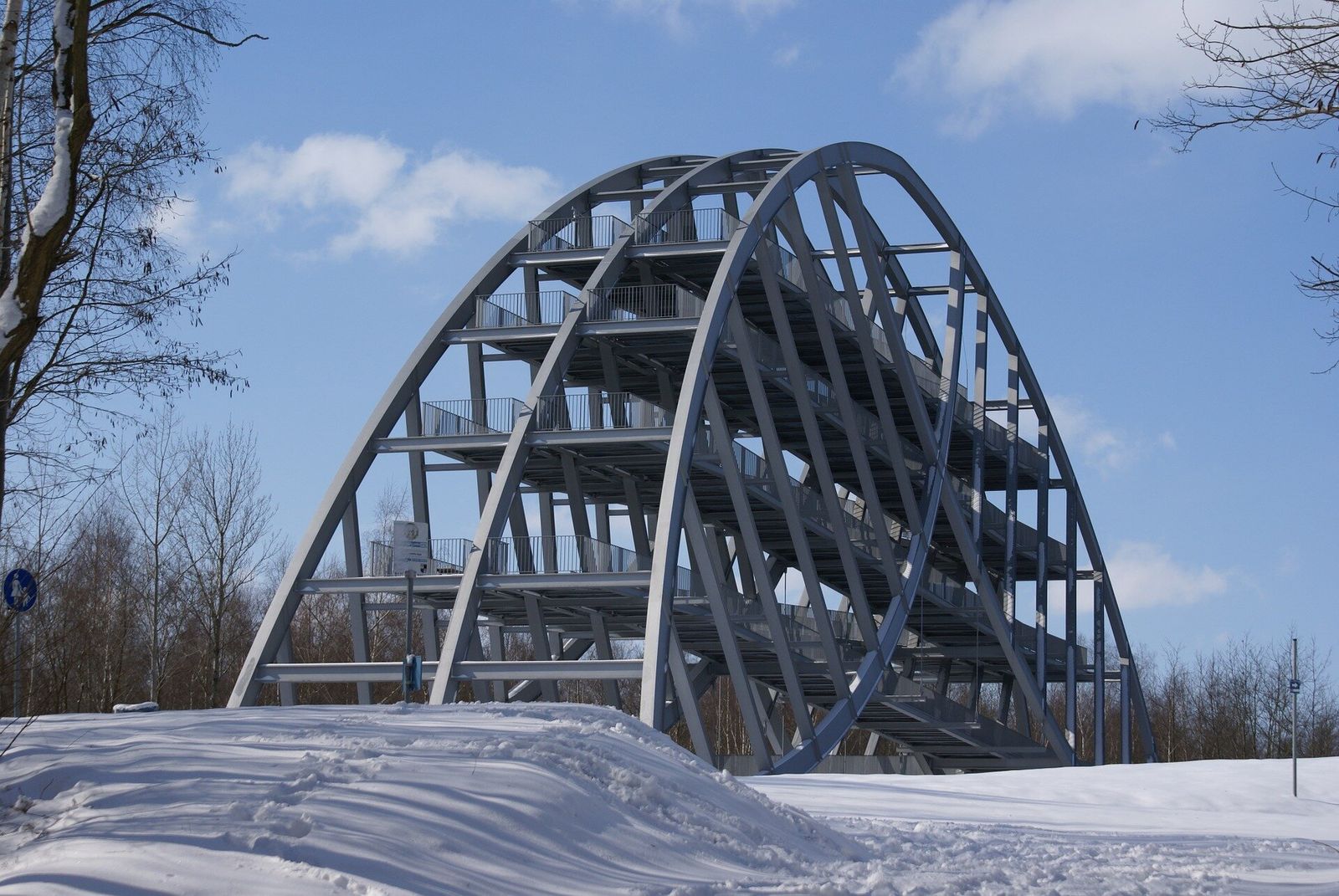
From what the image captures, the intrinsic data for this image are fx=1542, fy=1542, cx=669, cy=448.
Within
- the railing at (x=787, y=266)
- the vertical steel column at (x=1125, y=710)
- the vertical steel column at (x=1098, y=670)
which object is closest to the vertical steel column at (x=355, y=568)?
the railing at (x=787, y=266)

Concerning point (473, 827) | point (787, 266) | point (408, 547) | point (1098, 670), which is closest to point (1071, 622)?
point (1098, 670)

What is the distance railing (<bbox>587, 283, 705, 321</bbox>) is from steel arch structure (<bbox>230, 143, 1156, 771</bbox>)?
13 cm

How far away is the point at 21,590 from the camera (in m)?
13.4

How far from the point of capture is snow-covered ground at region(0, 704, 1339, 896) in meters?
8.97

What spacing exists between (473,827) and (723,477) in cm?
2592

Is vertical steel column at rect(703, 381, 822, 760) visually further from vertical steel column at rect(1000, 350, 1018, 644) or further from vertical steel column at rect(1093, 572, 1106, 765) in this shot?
vertical steel column at rect(1093, 572, 1106, 765)

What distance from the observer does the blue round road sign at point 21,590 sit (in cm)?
1246

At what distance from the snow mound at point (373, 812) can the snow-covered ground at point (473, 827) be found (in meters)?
0.02

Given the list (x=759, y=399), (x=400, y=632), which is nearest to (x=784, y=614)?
(x=759, y=399)

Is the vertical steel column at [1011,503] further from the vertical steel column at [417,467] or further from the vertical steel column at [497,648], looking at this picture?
the vertical steel column at [417,467]

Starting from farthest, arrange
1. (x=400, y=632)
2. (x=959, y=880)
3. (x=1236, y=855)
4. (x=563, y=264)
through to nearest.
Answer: (x=400, y=632) < (x=563, y=264) < (x=1236, y=855) < (x=959, y=880)

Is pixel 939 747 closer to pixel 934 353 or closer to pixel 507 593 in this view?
pixel 934 353

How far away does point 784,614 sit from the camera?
42.6m

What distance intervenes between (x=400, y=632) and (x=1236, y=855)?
167 feet
